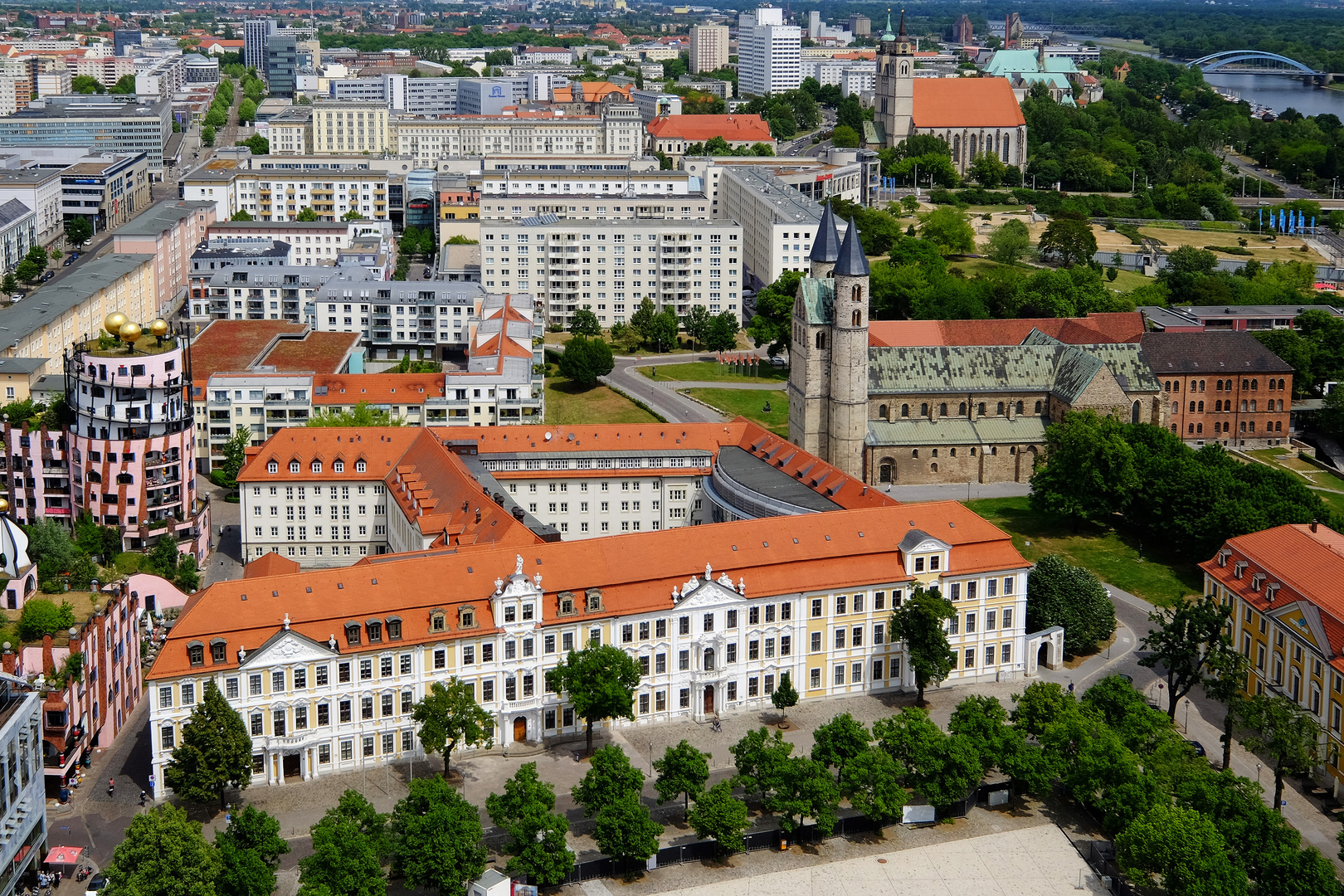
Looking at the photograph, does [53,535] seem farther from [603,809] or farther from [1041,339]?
[1041,339]

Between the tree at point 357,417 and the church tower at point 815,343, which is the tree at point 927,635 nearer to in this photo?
the church tower at point 815,343

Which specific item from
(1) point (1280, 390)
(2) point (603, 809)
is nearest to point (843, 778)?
(2) point (603, 809)

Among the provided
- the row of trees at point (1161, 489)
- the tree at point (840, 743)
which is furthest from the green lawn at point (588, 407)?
the tree at point (840, 743)

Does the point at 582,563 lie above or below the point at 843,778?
above

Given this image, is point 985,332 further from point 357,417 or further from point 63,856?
point 63,856

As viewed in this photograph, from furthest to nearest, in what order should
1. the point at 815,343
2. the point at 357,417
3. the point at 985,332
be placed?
the point at 985,332, the point at 357,417, the point at 815,343

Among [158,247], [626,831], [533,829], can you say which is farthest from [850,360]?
[158,247]

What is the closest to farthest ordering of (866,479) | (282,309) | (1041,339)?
1. (866,479)
2. (1041,339)
3. (282,309)

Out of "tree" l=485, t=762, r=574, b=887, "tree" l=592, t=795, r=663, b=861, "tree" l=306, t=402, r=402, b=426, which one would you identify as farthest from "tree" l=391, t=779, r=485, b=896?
"tree" l=306, t=402, r=402, b=426
